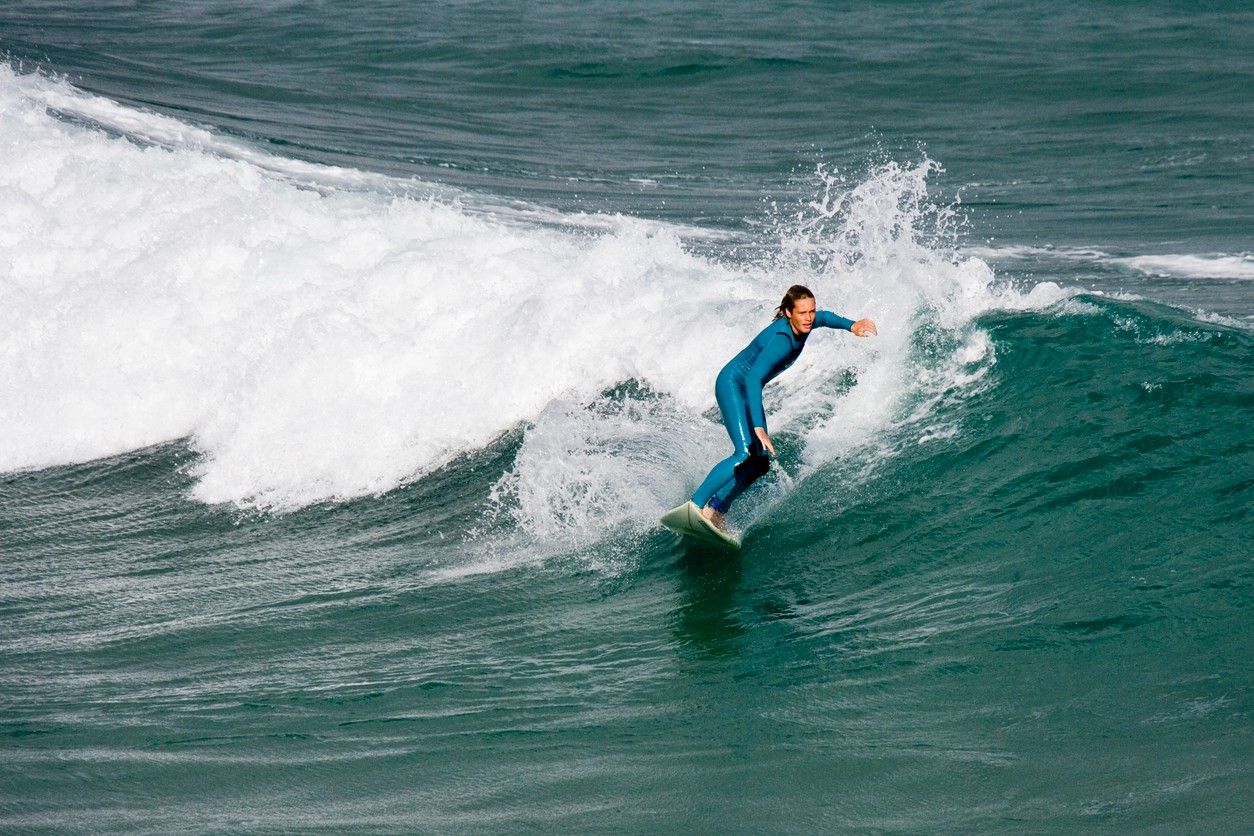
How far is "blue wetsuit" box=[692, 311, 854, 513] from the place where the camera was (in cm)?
714

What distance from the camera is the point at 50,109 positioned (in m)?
18.6

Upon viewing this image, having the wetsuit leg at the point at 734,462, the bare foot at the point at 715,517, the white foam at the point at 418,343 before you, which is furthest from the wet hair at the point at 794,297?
the white foam at the point at 418,343

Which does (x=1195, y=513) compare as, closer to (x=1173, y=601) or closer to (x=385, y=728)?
(x=1173, y=601)

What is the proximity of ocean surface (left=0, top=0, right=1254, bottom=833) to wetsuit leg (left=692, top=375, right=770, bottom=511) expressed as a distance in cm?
36

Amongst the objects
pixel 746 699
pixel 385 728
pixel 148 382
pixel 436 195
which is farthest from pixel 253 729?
pixel 436 195

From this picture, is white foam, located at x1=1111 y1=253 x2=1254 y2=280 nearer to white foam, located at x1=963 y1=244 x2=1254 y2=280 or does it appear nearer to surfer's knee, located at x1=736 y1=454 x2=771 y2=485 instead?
white foam, located at x1=963 y1=244 x2=1254 y2=280

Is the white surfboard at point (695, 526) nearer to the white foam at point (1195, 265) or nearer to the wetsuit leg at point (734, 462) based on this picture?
the wetsuit leg at point (734, 462)

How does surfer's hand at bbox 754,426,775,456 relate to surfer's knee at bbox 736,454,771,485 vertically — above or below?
above

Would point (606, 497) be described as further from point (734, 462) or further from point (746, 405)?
point (746, 405)

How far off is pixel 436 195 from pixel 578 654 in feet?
35.2

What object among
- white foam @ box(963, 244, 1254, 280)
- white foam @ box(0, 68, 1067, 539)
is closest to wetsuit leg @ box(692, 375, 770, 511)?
white foam @ box(0, 68, 1067, 539)

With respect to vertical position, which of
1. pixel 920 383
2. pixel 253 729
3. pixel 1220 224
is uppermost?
pixel 1220 224

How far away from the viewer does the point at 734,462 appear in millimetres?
7148

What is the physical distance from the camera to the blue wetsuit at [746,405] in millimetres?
7145
